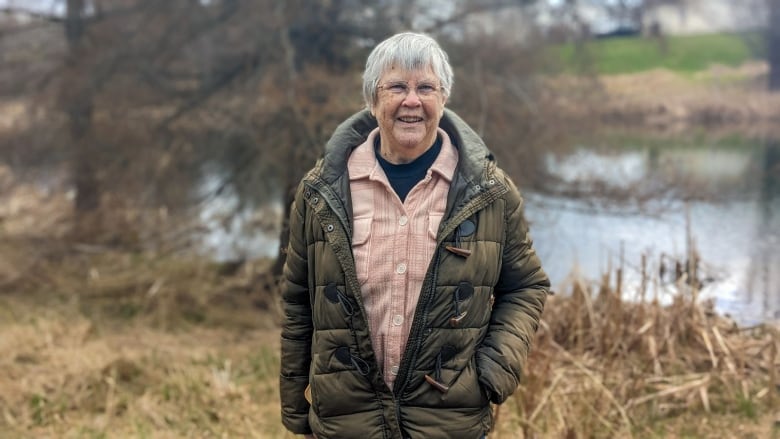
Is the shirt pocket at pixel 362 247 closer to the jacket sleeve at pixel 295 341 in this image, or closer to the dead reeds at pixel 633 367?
the jacket sleeve at pixel 295 341

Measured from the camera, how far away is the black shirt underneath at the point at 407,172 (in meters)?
2.09

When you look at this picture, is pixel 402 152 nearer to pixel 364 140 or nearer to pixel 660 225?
pixel 364 140

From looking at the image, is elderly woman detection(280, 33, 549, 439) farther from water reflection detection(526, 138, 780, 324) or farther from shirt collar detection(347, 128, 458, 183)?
water reflection detection(526, 138, 780, 324)

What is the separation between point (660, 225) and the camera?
8750mm

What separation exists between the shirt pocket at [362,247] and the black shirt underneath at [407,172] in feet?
0.38

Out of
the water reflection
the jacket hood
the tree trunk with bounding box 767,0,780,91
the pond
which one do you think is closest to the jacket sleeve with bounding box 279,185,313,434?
the jacket hood

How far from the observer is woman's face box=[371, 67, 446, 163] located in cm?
202

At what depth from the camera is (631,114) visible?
16.0m

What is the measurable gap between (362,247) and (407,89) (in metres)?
0.43

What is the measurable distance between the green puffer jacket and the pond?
500cm

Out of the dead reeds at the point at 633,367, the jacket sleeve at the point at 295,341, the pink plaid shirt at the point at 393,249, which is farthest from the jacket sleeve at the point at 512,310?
the dead reeds at the point at 633,367

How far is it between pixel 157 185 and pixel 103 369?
3.66 meters

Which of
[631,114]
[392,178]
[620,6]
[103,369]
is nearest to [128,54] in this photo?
[103,369]

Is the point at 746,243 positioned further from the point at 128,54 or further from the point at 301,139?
the point at 128,54
